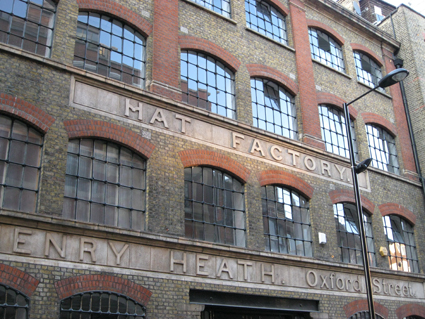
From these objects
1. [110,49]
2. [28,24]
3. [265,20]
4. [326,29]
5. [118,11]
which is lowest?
[28,24]

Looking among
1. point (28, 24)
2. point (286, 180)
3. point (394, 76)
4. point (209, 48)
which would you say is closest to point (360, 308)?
point (286, 180)

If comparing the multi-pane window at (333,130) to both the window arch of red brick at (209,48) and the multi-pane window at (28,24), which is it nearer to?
the window arch of red brick at (209,48)

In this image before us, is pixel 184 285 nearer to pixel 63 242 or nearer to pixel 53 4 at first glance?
pixel 63 242

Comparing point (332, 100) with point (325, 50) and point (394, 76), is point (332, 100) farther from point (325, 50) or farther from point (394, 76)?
point (394, 76)

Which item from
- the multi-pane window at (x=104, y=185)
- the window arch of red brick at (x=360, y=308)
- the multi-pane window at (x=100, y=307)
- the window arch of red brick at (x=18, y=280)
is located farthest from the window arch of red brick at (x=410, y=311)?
the window arch of red brick at (x=18, y=280)

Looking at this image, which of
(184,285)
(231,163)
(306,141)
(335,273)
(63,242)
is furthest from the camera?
(306,141)

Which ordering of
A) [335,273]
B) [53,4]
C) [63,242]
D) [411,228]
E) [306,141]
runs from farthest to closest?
[411,228]
[306,141]
[335,273]
[53,4]
[63,242]

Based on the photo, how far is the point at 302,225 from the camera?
53.4 ft

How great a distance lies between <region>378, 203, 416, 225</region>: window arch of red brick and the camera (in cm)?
1898

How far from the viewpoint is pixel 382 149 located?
2111cm

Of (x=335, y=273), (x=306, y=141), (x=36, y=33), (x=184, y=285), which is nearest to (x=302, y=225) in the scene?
(x=335, y=273)

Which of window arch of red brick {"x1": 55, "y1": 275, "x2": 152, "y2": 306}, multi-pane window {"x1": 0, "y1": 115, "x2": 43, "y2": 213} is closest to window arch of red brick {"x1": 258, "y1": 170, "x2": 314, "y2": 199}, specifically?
window arch of red brick {"x1": 55, "y1": 275, "x2": 152, "y2": 306}

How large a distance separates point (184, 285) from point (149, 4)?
27.9 ft

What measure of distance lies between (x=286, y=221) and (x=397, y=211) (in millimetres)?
6079
